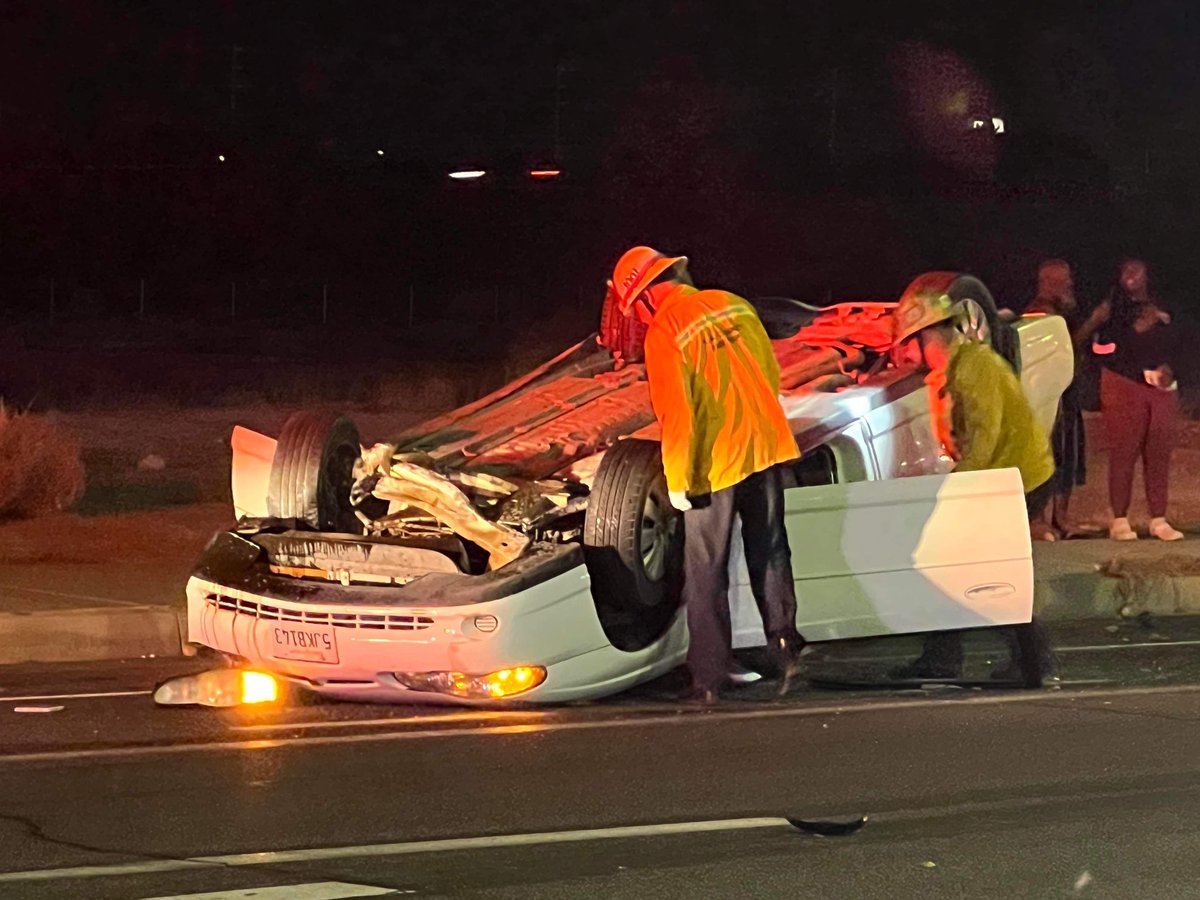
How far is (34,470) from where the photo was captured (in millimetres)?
12438

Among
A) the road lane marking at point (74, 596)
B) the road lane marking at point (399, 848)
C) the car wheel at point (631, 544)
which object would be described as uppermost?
the car wheel at point (631, 544)

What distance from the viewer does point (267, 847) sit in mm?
5039

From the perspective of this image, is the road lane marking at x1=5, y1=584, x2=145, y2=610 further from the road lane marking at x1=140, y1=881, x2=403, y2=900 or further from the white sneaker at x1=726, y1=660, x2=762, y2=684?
the road lane marking at x1=140, y1=881, x2=403, y2=900

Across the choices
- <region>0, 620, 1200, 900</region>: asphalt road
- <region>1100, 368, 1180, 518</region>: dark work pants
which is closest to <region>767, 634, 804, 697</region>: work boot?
<region>0, 620, 1200, 900</region>: asphalt road

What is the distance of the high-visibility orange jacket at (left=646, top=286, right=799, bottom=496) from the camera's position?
6.86 metres

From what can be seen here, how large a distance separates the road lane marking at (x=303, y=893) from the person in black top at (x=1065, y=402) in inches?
242

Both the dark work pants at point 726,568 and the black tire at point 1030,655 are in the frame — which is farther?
the black tire at point 1030,655

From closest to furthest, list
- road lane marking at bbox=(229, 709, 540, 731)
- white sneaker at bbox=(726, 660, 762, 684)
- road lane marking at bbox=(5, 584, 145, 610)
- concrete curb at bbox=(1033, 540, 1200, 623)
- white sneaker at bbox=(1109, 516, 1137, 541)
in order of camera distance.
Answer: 1. road lane marking at bbox=(229, 709, 540, 731)
2. white sneaker at bbox=(726, 660, 762, 684)
3. road lane marking at bbox=(5, 584, 145, 610)
4. concrete curb at bbox=(1033, 540, 1200, 623)
5. white sneaker at bbox=(1109, 516, 1137, 541)

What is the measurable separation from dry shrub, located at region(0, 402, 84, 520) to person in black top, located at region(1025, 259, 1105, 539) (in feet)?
22.4

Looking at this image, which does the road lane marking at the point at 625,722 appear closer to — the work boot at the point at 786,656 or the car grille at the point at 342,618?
the work boot at the point at 786,656

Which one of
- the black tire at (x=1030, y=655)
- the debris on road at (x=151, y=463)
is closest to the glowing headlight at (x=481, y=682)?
the black tire at (x=1030, y=655)

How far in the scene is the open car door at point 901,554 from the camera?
23.6 ft

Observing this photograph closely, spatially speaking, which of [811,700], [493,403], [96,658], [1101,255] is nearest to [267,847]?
[811,700]

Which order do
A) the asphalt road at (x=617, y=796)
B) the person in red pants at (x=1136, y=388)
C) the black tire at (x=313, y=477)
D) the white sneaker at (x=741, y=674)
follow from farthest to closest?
the person in red pants at (x=1136, y=388)
the black tire at (x=313, y=477)
the white sneaker at (x=741, y=674)
the asphalt road at (x=617, y=796)
